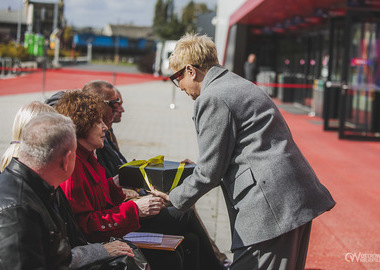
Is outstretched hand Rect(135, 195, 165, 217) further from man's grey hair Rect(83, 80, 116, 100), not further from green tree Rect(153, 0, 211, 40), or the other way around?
green tree Rect(153, 0, 211, 40)

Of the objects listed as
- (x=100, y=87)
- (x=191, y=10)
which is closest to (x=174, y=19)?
(x=191, y=10)

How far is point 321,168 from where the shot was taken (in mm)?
7691

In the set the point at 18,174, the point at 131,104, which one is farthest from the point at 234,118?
the point at 131,104

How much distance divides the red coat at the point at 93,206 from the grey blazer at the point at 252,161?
0.58 metres

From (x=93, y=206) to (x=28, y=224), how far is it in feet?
3.16

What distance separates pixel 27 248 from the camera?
1791mm

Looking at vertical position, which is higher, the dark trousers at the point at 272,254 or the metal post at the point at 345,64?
the metal post at the point at 345,64

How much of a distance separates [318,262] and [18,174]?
293 cm

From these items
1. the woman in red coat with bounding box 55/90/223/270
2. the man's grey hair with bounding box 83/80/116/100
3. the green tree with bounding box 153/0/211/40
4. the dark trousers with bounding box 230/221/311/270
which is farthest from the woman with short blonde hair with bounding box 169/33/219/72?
the green tree with bounding box 153/0/211/40

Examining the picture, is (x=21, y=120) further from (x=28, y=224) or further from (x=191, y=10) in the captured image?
(x=191, y=10)

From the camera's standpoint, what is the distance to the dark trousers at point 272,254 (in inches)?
97.0

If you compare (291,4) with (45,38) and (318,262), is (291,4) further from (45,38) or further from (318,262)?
(45,38)

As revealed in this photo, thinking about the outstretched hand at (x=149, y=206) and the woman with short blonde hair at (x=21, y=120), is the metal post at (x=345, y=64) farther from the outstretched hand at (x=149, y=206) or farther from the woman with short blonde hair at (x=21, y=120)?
the woman with short blonde hair at (x=21, y=120)

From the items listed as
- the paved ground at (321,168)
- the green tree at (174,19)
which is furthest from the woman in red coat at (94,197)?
the green tree at (174,19)
